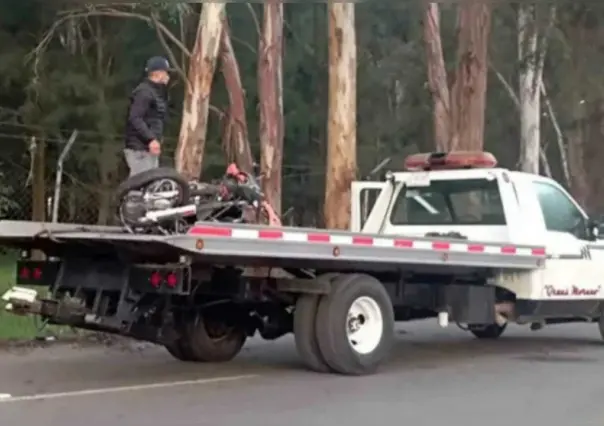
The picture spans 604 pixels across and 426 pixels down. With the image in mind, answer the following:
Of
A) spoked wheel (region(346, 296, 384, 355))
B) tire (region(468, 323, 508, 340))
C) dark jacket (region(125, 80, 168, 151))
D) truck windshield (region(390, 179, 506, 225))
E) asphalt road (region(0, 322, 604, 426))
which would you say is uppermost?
dark jacket (region(125, 80, 168, 151))

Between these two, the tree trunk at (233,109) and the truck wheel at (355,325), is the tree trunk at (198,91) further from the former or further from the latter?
the truck wheel at (355,325)

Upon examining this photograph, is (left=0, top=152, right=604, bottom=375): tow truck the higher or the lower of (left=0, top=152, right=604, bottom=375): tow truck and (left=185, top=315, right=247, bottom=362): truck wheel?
the higher

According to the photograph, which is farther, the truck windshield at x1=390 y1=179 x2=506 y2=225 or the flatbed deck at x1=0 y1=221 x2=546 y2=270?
the truck windshield at x1=390 y1=179 x2=506 y2=225

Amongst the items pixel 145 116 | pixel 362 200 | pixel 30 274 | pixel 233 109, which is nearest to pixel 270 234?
pixel 145 116

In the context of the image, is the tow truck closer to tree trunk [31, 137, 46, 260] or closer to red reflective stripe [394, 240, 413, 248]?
red reflective stripe [394, 240, 413, 248]

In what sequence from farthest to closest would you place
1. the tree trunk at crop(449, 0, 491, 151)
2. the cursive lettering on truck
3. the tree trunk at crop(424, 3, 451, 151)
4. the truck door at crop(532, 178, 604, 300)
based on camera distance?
the tree trunk at crop(424, 3, 451, 151) → the tree trunk at crop(449, 0, 491, 151) → the truck door at crop(532, 178, 604, 300) → the cursive lettering on truck

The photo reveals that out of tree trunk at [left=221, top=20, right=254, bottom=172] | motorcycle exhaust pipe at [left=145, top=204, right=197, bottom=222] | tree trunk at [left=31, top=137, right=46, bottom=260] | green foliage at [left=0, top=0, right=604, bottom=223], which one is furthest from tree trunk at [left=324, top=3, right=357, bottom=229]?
motorcycle exhaust pipe at [left=145, top=204, right=197, bottom=222]

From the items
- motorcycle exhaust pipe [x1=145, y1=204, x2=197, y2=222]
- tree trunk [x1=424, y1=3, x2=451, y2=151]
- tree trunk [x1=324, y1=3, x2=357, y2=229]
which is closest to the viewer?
motorcycle exhaust pipe [x1=145, y1=204, x2=197, y2=222]

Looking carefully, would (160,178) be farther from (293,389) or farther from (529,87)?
(529,87)

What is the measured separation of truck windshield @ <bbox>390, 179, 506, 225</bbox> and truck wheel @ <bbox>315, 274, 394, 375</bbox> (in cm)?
227

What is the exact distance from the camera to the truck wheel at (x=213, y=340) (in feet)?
38.2

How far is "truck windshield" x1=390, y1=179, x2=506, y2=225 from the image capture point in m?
12.8

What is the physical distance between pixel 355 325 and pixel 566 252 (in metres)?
3.20

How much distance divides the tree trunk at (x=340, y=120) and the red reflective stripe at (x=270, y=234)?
8106 millimetres
